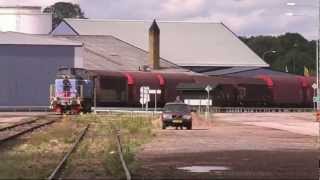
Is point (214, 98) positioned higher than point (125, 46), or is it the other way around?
point (125, 46)

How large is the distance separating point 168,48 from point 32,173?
449 feet

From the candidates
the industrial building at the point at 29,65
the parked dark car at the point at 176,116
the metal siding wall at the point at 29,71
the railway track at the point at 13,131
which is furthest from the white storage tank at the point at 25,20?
the parked dark car at the point at 176,116

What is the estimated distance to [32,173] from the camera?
59.7ft

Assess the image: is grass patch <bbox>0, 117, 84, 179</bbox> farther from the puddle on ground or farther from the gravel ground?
the puddle on ground

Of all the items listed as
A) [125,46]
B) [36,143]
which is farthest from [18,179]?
[125,46]

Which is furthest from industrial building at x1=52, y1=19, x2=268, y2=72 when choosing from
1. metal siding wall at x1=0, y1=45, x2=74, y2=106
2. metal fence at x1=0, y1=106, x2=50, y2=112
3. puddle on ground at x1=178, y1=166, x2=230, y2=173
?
puddle on ground at x1=178, y1=166, x2=230, y2=173

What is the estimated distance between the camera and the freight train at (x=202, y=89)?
279ft

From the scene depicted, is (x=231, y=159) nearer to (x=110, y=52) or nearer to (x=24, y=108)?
(x=24, y=108)

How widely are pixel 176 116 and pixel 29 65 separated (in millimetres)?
61628

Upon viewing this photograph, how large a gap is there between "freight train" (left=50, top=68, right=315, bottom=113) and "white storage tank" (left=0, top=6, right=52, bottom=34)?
200 feet

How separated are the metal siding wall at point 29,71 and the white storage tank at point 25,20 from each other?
45.9 m

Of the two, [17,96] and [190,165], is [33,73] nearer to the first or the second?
[17,96]

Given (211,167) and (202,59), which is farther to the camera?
(202,59)

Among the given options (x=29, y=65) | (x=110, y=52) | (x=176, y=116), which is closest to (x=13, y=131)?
(x=176, y=116)
